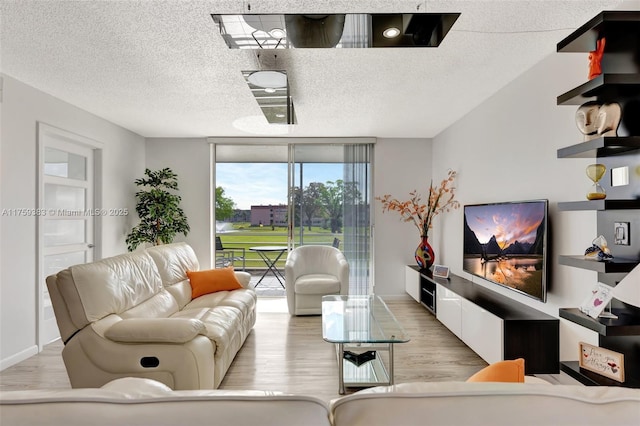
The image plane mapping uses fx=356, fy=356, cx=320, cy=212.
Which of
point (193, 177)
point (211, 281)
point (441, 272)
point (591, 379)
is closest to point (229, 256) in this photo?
point (193, 177)

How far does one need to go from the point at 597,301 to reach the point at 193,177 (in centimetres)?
505

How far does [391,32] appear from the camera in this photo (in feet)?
6.74

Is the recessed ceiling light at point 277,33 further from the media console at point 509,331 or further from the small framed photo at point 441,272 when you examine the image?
the small framed photo at point 441,272

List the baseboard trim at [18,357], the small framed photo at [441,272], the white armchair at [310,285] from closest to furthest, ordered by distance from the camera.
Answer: the baseboard trim at [18,357], the small framed photo at [441,272], the white armchair at [310,285]

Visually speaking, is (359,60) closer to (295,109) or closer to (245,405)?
(295,109)

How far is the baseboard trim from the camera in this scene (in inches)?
116

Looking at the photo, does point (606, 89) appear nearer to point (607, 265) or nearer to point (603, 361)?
point (607, 265)

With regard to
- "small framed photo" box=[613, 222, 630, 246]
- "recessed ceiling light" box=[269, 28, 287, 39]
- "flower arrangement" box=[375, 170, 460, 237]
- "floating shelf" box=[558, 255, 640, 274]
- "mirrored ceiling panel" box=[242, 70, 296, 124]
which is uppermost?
"mirrored ceiling panel" box=[242, 70, 296, 124]

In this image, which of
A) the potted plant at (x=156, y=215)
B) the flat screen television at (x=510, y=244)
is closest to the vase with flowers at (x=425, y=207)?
the flat screen television at (x=510, y=244)

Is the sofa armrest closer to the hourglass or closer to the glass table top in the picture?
the glass table top

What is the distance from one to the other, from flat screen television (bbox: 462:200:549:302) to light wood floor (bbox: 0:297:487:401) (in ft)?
2.50

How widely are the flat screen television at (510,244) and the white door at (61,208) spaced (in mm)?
4206

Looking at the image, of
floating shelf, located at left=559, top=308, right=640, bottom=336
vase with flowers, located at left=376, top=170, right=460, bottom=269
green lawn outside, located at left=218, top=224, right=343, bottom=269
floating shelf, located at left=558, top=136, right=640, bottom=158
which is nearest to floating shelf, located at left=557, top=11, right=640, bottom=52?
floating shelf, located at left=558, top=136, right=640, bottom=158

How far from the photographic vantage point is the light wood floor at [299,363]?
2.67 m
